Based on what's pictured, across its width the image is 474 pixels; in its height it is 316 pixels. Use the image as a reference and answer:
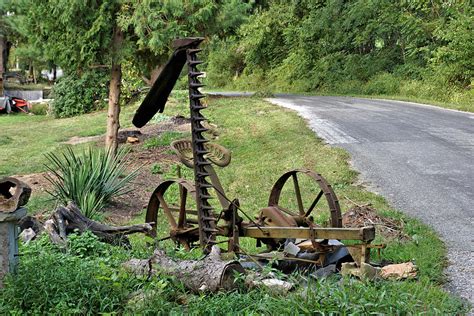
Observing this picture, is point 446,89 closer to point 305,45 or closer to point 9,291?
point 305,45

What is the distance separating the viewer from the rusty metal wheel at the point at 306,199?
6.12 meters

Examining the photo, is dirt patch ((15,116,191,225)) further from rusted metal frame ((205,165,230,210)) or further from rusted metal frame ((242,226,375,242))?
rusted metal frame ((242,226,375,242))

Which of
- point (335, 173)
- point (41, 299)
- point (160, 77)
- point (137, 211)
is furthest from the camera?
point (335, 173)

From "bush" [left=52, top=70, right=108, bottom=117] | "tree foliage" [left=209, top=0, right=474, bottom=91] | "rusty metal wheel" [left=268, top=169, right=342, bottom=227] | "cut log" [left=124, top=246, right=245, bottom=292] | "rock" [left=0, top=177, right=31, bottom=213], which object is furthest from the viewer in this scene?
"bush" [left=52, top=70, right=108, bottom=117]

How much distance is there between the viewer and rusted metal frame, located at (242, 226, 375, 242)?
5227 mm

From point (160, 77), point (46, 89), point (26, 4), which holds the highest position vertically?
point (26, 4)

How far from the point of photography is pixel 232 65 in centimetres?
4544

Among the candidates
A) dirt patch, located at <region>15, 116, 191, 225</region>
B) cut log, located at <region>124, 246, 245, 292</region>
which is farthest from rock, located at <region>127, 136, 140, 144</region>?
cut log, located at <region>124, 246, 245, 292</region>

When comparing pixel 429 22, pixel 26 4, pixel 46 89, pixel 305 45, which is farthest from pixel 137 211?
pixel 46 89

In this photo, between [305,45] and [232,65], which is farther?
[232,65]

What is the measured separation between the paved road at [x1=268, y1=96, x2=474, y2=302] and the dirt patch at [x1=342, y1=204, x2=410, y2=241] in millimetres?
491

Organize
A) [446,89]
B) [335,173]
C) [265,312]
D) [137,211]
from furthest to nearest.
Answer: [446,89] → [335,173] → [137,211] → [265,312]

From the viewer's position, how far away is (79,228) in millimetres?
6680

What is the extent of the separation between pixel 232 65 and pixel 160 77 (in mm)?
40065
